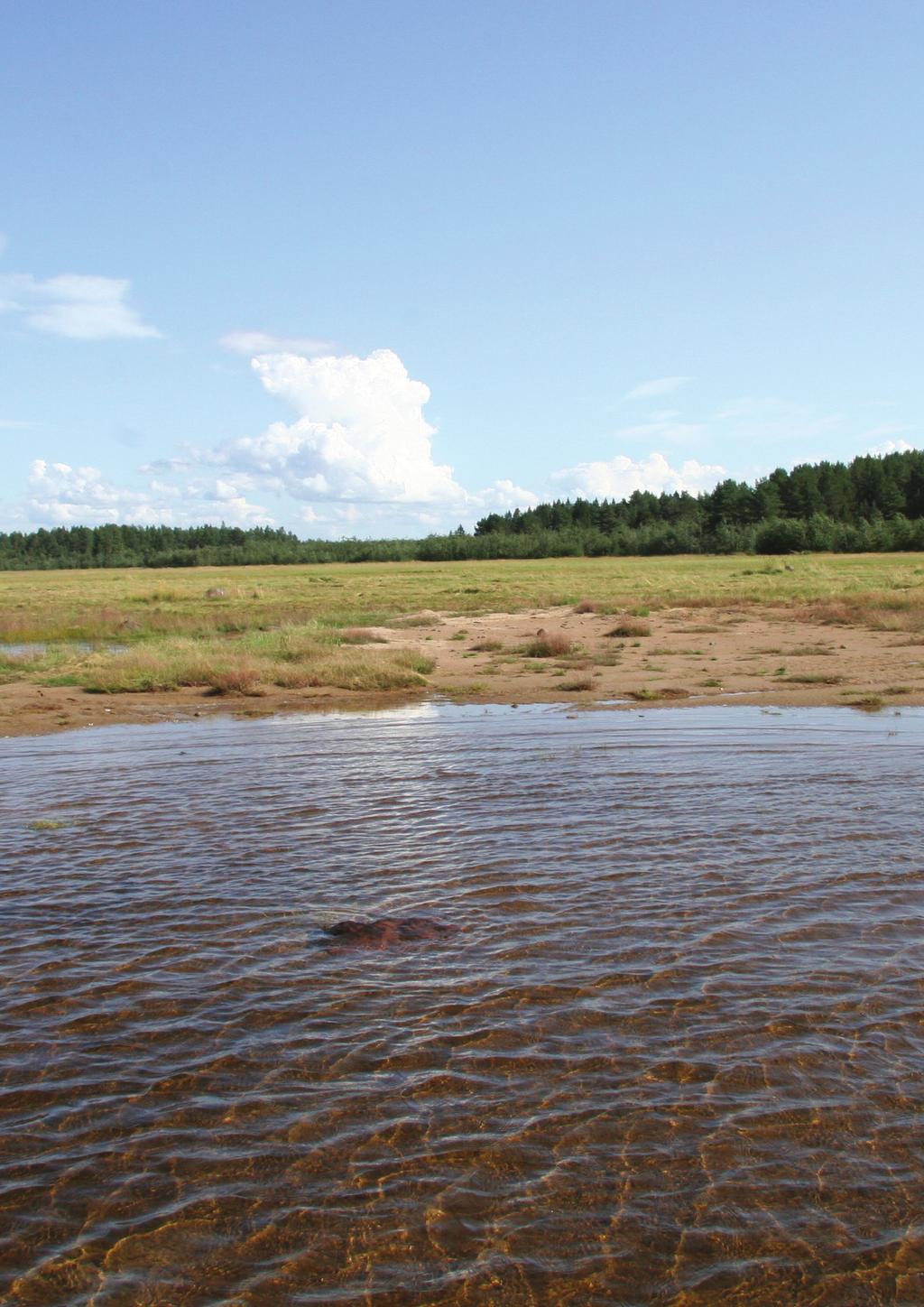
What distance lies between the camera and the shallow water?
4.77 meters

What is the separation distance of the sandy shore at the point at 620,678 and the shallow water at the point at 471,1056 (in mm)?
8971

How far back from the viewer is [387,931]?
8.47 m

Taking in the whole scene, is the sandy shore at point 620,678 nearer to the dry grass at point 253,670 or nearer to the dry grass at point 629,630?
the dry grass at point 629,630

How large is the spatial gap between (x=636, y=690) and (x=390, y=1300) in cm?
1818

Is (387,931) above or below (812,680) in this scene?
below

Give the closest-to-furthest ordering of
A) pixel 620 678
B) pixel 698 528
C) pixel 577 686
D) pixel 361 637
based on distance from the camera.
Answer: pixel 577 686
pixel 620 678
pixel 361 637
pixel 698 528

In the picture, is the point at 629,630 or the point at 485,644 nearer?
the point at 485,644

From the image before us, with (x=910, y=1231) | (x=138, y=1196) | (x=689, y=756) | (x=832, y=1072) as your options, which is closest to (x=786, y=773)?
(x=689, y=756)

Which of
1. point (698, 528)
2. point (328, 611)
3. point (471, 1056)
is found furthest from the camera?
point (698, 528)

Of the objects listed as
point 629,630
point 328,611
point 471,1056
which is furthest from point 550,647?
point 471,1056

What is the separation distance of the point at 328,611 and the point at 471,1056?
39.3 metres

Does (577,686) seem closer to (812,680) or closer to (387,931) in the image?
(812,680)

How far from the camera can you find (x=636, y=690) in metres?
22.2

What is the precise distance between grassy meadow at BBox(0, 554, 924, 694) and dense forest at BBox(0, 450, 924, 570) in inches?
716
